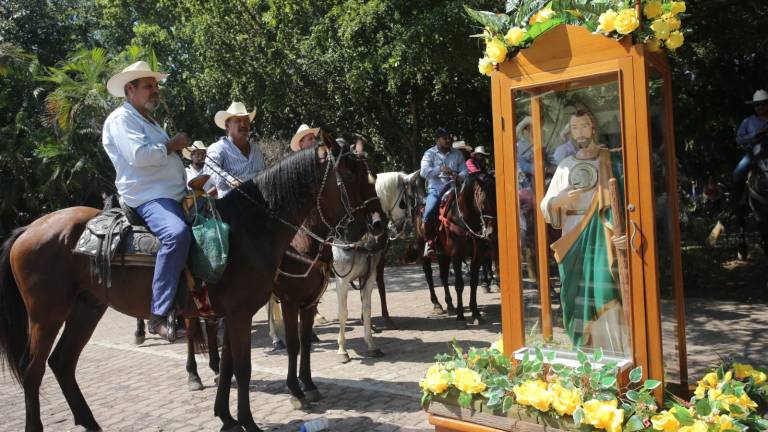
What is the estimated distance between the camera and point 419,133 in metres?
20.2

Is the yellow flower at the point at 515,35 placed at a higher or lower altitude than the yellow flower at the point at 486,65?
higher

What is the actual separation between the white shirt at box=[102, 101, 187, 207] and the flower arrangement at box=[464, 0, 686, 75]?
2.55 metres

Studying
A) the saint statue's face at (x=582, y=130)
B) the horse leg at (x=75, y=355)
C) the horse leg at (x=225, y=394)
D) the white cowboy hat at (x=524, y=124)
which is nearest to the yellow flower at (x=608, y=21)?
the saint statue's face at (x=582, y=130)

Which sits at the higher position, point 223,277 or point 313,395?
point 223,277

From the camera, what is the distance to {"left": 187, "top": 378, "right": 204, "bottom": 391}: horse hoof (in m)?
Result: 6.22

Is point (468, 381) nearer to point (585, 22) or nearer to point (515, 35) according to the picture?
point (515, 35)

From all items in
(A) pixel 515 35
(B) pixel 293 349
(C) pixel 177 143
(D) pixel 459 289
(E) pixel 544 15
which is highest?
(E) pixel 544 15

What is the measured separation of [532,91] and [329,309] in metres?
8.00

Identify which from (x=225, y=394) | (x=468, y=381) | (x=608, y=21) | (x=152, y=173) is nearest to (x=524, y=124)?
(x=608, y=21)

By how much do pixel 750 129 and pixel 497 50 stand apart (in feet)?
25.5

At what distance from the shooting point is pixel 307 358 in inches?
231

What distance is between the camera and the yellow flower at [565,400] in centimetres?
314

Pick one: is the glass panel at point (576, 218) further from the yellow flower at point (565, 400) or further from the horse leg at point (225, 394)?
the horse leg at point (225, 394)

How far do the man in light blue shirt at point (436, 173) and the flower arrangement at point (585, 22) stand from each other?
5503 mm
